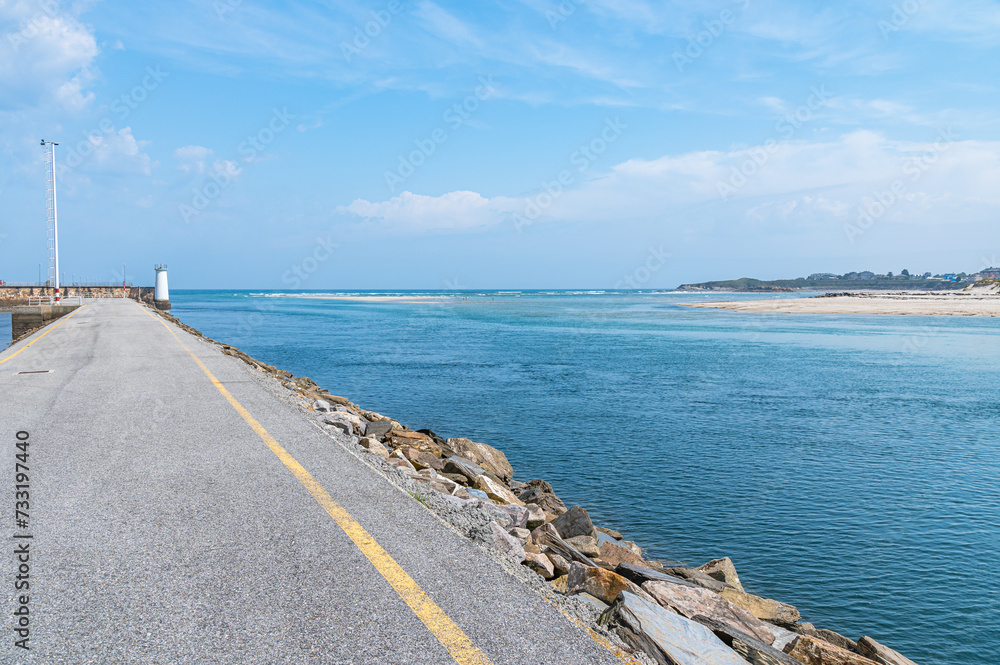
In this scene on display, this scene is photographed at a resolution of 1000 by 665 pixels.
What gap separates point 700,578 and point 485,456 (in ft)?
16.8

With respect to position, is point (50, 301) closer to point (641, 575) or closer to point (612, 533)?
point (612, 533)

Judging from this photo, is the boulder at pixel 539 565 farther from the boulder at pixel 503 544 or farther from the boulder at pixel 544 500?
the boulder at pixel 544 500

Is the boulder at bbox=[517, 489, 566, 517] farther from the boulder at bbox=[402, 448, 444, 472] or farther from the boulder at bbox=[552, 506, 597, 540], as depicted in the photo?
the boulder at bbox=[402, 448, 444, 472]

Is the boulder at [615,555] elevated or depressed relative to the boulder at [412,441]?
depressed

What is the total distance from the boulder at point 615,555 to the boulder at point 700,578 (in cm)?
41

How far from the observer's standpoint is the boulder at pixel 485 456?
35.8 feet

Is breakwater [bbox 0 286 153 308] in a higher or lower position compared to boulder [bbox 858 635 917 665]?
higher

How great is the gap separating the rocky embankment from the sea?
118 cm

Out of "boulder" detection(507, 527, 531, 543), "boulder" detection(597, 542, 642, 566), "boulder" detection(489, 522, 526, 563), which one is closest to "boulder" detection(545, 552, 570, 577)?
"boulder" detection(507, 527, 531, 543)

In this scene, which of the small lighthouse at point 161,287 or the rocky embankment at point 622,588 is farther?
the small lighthouse at point 161,287

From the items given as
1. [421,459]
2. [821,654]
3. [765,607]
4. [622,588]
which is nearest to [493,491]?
[421,459]

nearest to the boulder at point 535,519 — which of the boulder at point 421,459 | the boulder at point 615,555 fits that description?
the boulder at point 615,555

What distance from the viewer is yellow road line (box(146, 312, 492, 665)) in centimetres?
315

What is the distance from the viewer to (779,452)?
1309cm
